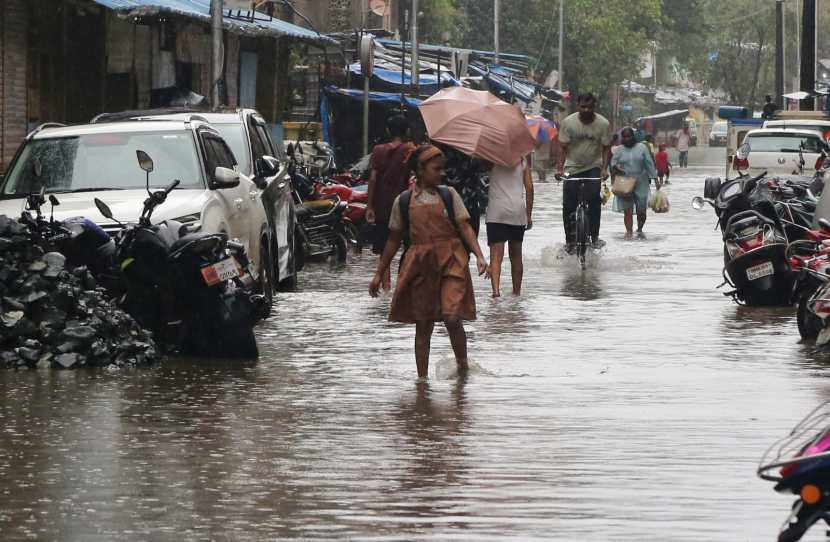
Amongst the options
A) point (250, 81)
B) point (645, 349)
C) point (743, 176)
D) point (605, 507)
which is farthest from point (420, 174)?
point (250, 81)

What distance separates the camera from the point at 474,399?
10.6 metres

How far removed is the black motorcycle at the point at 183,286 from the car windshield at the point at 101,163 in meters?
1.61

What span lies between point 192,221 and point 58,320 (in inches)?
60.5

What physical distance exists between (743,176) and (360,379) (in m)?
8.55

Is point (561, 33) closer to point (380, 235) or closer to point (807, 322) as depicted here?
point (380, 235)

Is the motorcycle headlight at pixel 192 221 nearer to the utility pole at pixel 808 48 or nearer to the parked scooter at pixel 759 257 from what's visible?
the parked scooter at pixel 759 257

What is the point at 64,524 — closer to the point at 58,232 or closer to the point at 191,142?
the point at 58,232

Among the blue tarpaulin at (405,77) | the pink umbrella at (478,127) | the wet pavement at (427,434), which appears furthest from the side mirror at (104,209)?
the blue tarpaulin at (405,77)

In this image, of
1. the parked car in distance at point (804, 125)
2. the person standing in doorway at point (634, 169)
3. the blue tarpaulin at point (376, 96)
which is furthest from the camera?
the blue tarpaulin at point (376, 96)

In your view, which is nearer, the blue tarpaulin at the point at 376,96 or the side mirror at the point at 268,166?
the side mirror at the point at 268,166

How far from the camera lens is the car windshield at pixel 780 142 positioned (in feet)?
118

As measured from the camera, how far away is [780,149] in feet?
118

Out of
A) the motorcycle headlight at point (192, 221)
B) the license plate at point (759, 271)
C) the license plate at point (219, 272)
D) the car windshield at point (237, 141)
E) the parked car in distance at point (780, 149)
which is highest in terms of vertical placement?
the parked car in distance at point (780, 149)

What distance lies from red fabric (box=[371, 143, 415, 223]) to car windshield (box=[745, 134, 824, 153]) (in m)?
18.9
